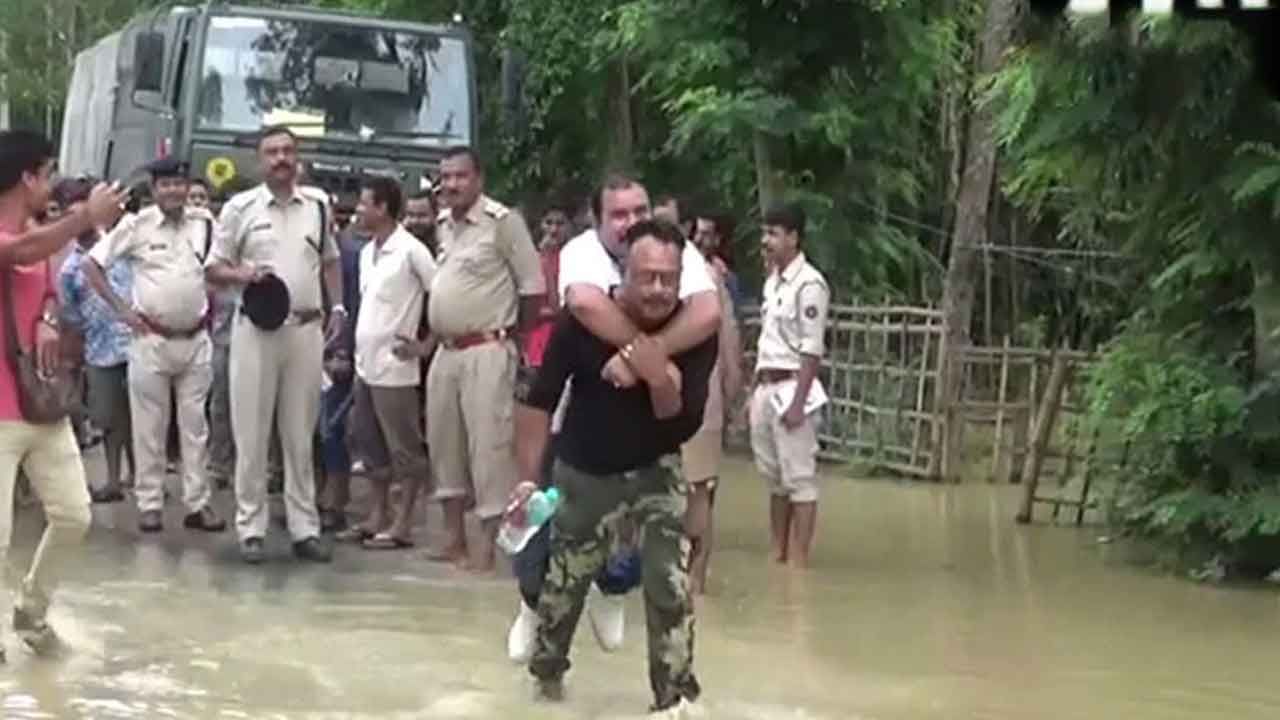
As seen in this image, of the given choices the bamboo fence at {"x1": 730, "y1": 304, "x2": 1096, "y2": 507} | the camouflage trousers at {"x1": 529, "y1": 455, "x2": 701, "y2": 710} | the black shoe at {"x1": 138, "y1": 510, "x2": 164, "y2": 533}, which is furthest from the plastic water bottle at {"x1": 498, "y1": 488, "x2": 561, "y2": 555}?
the bamboo fence at {"x1": 730, "y1": 304, "x2": 1096, "y2": 507}

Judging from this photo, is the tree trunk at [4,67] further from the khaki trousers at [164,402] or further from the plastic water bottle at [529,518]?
the plastic water bottle at [529,518]

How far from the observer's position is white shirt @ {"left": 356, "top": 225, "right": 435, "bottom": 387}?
37.1ft

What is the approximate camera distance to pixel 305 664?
27.5ft

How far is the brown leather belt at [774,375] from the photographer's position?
11305 mm

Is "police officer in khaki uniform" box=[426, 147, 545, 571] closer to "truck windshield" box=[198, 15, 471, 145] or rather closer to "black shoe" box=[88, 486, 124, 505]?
"black shoe" box=[88, 486, 124, 505]

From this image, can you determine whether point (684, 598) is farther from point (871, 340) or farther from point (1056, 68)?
point (871, 340)

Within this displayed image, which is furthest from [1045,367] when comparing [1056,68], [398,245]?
[398,245]

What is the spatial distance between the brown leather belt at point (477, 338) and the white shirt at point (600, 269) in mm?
2660

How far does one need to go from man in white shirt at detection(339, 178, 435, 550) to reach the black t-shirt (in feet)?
12.6

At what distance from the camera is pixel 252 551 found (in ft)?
36.0

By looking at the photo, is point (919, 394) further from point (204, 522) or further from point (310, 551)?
point (310, 551)

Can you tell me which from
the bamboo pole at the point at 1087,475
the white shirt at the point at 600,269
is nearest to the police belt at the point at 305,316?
the white shirt at the point at 600,269

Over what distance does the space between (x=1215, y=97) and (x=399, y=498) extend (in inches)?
180

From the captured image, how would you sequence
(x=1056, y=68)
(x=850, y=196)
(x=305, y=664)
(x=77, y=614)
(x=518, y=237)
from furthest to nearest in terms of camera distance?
1. (x=850, y=196)
2. (x=1056, y=68)
3. (x=518, y=237)
4. (x=77, y=614)
5. (x=305, y=664)
